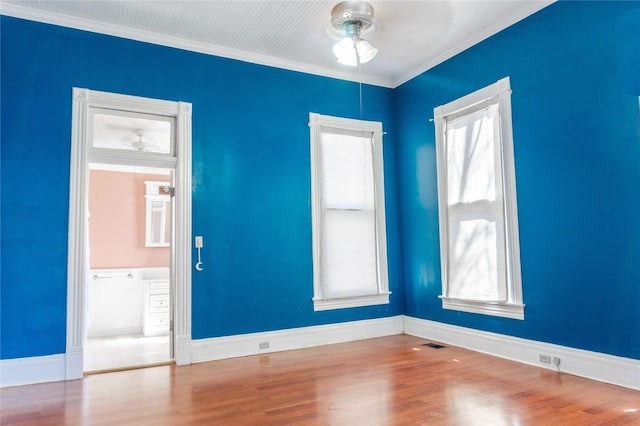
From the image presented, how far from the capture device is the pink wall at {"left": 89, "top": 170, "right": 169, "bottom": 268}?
643 centimetres

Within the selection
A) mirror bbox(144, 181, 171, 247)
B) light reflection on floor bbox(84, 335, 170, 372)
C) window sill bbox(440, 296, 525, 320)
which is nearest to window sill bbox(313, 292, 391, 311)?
window sill bbox(440, 296, 525, 320)

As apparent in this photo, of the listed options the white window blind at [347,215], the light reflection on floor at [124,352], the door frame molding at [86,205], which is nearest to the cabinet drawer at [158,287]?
the light reflection on floor at [124,352]

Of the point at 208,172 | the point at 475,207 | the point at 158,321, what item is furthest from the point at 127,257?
the point at 475,207

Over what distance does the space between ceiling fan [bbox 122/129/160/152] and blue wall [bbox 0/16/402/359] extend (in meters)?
0.38

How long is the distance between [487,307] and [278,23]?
3.38 meters

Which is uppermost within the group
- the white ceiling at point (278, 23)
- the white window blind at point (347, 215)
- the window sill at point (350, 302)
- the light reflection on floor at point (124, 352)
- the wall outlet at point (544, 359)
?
the white ceiling at point (278, 23)

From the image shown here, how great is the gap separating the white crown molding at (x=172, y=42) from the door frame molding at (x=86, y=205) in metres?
0.60

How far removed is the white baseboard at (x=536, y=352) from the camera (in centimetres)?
307

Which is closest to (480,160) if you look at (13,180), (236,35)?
(236,35)

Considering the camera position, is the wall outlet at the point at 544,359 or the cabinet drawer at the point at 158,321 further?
the cabinet drawer at the point at 158,321

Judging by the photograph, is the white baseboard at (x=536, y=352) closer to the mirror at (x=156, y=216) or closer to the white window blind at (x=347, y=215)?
the white window blind at (x=347, y=215)

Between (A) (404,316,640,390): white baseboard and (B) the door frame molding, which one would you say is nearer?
(A) (404,316,640,390): white baseboard

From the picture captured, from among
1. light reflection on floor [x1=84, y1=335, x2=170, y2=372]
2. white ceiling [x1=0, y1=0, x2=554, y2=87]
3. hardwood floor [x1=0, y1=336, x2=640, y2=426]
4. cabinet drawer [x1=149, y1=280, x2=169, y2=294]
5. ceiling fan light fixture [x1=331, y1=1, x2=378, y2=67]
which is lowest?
light reflection on floor [x1=84, y1=335, x2=170, y2=372]

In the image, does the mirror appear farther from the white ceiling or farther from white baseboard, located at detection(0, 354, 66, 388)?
white baseboard, located at detection(0, 354, 66, 388)
